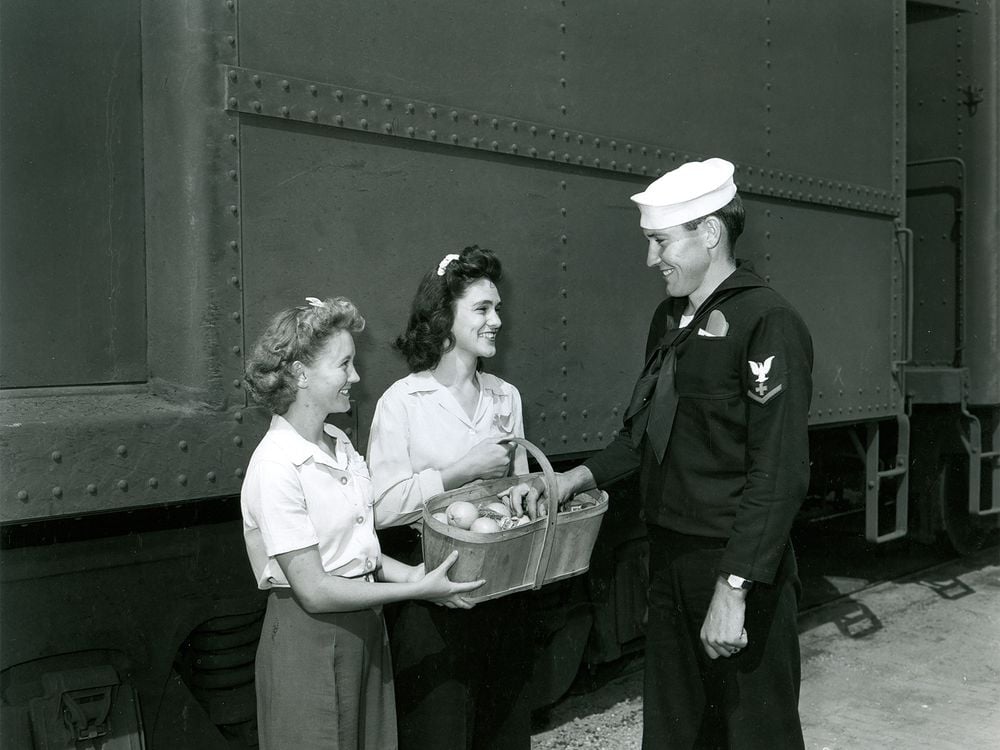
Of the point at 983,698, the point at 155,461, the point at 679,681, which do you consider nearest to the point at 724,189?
the point at 679,681

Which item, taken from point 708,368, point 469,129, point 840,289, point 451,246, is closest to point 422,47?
point 469,129

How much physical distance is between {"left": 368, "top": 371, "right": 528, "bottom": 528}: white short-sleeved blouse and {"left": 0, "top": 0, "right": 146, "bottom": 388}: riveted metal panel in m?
0.61

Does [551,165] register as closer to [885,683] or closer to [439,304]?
[439,304]

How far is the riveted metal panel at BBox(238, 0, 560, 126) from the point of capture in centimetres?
249

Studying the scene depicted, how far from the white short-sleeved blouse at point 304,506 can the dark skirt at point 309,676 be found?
95 millimetres

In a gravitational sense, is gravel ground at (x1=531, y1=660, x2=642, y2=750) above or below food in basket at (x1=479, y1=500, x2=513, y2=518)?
below

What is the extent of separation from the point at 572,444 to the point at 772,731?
114 centimetres

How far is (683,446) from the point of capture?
2.57m

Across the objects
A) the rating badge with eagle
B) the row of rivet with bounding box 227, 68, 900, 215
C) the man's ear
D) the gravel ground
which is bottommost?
the gravel ground

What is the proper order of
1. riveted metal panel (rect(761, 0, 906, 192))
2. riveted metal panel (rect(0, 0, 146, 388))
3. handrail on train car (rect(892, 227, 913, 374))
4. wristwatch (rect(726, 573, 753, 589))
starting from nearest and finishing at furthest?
riveted metal panel (rect(0, 0, 146, 388))
wristwatch (rect(726, 573, 753, 589))
riveted metal panel (rect(761, 0, 906, 192))
handrail on train car (rect(892, 227, 913, 374))

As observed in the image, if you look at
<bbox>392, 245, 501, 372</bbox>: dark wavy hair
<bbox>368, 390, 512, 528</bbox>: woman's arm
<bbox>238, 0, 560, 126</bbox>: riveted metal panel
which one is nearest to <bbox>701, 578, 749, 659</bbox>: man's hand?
<bbox>368, 390, 512, 528</bbox>: woman's arm

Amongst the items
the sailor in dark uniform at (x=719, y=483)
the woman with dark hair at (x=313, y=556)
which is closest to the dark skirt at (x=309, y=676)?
the woman with dark hair at (x=313, y=556)

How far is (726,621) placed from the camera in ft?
7.73

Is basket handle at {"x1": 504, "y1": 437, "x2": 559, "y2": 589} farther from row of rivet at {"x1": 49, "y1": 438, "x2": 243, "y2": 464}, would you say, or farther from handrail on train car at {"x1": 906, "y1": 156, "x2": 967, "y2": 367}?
handrail on train car at {"x1": 906, "y1": 156, "x2": 967, "y2": 367}
